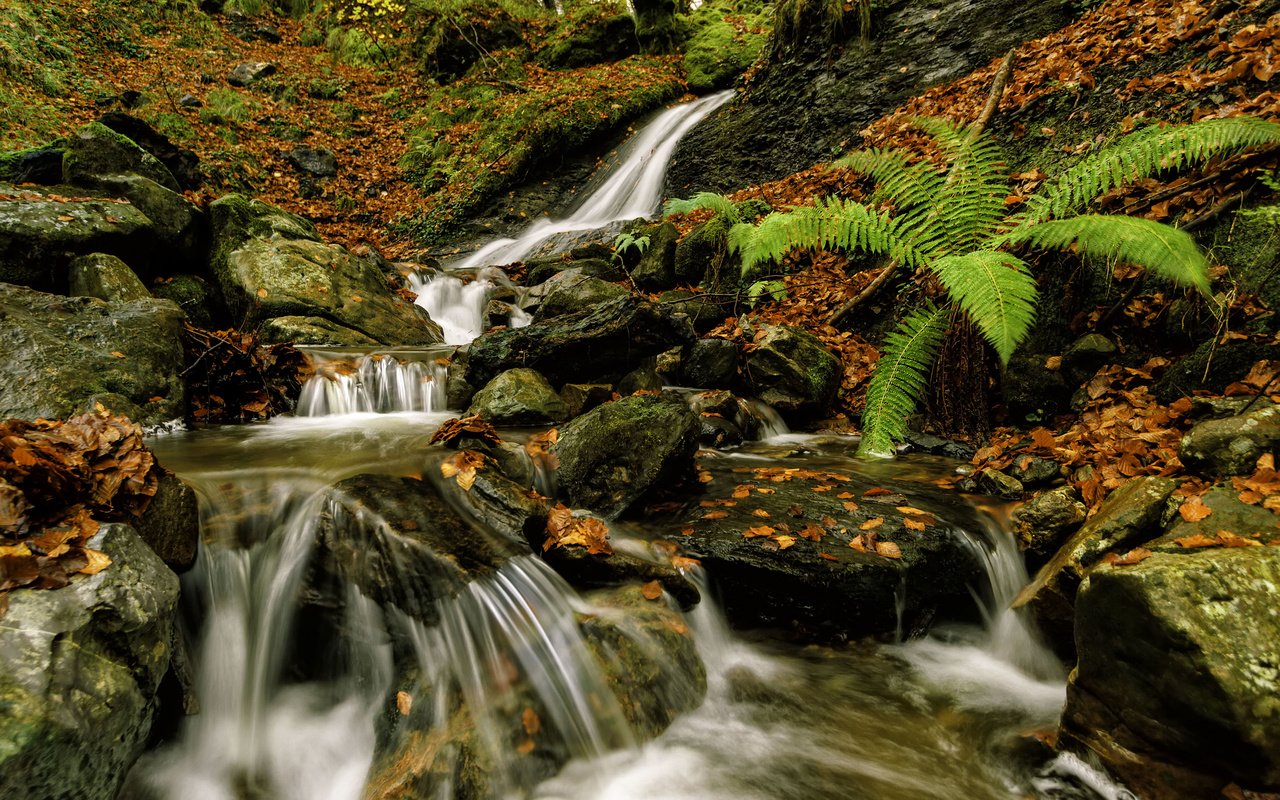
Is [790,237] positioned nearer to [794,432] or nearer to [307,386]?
[794,432]

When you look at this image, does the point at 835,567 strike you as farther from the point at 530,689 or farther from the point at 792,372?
the point at 792,372

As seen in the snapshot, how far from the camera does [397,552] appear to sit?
8.58 feet

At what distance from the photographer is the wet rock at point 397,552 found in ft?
8.46

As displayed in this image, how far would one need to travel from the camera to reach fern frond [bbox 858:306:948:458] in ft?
13.4

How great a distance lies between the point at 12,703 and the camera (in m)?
1.41

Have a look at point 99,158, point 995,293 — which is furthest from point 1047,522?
point 99,158

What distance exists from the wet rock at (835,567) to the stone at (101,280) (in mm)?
6106

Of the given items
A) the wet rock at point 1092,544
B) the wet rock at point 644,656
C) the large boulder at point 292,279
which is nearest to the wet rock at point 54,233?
the large boulder at point 292,279

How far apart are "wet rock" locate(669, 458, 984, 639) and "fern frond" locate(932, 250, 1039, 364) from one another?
1.12 metres

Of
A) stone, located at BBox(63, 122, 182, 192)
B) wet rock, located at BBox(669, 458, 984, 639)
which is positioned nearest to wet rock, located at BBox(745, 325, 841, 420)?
wet rock, located at BBox(669, 458, 984, 639)

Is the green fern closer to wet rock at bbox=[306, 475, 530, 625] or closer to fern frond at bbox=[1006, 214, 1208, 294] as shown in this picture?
fern frond at bbox=[1006, 214, 1208, 294]

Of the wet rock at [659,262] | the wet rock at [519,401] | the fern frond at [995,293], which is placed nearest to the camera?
the fern frond at [995,293]

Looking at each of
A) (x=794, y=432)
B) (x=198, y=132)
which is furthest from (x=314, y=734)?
(x=198, y=132)

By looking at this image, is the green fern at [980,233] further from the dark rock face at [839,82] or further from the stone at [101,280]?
the stone at [101,280]
